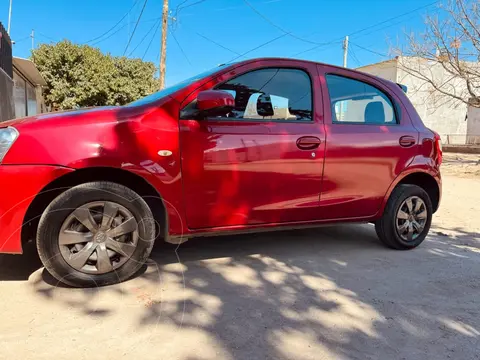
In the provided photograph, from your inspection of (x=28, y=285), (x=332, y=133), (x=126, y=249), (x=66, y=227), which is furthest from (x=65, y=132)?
(x=332, y=133)

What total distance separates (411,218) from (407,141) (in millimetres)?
814

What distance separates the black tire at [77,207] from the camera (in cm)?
268

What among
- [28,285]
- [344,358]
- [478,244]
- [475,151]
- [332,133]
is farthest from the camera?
[475,151]

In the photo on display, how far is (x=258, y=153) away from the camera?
10.6ft

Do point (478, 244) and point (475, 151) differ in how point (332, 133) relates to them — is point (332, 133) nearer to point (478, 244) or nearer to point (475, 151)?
point (478, 244)

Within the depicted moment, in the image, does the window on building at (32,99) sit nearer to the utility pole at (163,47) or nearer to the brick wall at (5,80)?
the utility pole at (163,47)

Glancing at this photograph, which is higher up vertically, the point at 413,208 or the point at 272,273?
the point at 413,208

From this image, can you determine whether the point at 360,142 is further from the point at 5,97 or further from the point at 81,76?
the point at 81,76

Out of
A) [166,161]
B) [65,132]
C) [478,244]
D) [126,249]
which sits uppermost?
[65,132]

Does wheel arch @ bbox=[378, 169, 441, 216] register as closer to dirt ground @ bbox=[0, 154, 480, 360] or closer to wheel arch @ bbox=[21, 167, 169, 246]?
dirt ground @ bbox=[0, 154, 480, 360]

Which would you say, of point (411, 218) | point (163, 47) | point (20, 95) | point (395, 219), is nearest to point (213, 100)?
point (395, 219)

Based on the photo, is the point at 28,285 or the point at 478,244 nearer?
the point at 28,285

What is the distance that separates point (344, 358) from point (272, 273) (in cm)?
126

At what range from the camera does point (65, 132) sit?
2.69 meters
